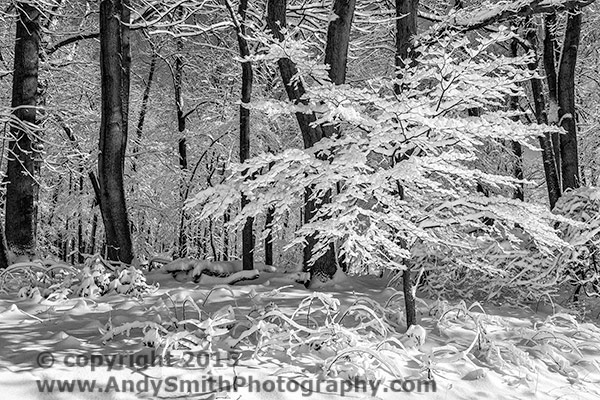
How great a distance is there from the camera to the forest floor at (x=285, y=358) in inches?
111

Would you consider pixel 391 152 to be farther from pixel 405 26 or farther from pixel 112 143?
pixel 112 143

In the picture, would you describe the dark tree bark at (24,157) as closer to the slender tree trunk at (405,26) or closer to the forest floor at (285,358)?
the forest floor at (285,358)

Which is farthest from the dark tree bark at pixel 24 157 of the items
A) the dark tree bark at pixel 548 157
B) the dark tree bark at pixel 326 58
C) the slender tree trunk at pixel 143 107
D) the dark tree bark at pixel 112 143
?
the dark tree bark at pixel 548 157

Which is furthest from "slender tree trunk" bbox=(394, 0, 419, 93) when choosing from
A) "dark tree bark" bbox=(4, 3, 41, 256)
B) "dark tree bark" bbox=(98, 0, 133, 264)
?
"dark tree bark" bbox=(4, 3, 41, 256)

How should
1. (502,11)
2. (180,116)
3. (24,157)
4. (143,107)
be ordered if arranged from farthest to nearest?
1. (143,107)
2. (180,116)
3. (24,157)
4. (502,11)

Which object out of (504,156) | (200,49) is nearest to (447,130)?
(504,156)

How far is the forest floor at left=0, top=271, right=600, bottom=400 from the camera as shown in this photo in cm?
282

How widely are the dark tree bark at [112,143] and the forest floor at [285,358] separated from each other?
6.35 ft

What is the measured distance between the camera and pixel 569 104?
8.06 metres

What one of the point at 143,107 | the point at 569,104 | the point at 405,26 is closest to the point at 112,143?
the point at 405,26

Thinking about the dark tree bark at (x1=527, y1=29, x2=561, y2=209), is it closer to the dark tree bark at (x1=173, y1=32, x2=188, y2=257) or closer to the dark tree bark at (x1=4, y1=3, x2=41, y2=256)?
the dark tree bark at (x1=4, y1=3, x2=41, y2=256)

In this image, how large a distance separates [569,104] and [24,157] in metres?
9.49

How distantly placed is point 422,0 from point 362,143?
894 centimetres

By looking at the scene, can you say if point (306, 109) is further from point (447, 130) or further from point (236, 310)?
point (236, 310)
